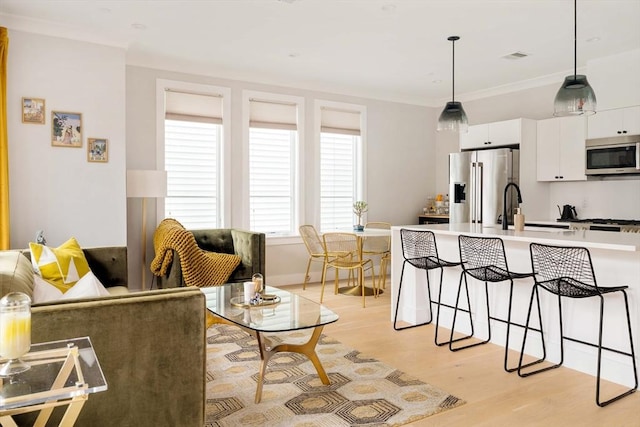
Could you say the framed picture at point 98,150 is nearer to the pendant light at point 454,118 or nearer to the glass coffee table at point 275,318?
the glass coffee table at point 275,318

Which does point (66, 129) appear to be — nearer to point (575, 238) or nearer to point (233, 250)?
point (233, 250)

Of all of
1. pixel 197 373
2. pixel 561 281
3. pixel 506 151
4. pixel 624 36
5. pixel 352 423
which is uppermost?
pixel 624 36

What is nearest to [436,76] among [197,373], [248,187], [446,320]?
[248,187]

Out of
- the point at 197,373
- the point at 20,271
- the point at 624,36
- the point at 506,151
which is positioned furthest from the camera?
the point at 506,151

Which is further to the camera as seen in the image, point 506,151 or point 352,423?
point 506,151

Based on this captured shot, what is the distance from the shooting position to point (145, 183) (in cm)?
508

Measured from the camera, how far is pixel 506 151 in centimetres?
621

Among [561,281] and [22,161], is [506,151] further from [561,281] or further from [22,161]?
[22,161]

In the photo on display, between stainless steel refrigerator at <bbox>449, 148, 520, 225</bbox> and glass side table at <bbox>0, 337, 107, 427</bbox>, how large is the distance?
5.56 m

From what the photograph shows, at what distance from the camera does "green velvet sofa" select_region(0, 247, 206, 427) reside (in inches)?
77.2

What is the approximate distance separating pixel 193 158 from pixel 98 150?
1.32 meters

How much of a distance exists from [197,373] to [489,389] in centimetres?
191

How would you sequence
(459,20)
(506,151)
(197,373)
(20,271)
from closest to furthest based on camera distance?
(197,373)
(20,271)
(459,20)
(506,151)

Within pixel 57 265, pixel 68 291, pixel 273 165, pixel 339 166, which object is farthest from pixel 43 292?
pixel 339 166
